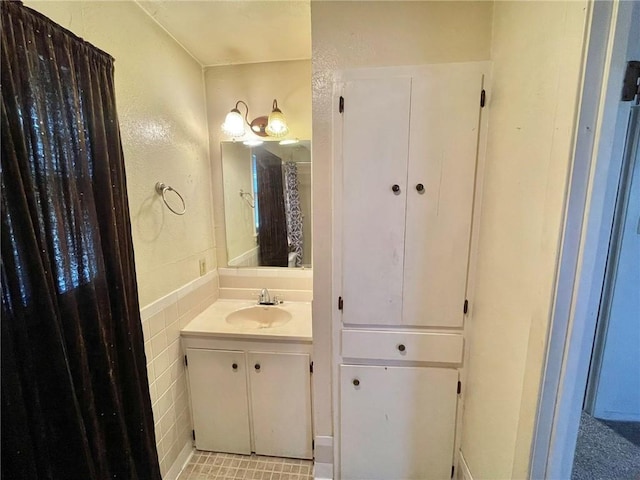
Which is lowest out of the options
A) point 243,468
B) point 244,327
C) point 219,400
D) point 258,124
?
point 243,468

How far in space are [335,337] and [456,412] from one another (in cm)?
67

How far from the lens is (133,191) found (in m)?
1.26

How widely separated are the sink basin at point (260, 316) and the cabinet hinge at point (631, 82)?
173 centimetres

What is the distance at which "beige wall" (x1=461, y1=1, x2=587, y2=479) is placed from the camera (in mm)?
764

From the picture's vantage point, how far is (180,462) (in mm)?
1580

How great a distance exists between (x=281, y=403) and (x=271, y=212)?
1.20 metres

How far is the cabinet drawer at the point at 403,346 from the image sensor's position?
4.20 feet

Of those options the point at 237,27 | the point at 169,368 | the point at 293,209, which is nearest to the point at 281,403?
the point at 169,368

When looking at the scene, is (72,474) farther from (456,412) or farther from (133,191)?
(456,412)

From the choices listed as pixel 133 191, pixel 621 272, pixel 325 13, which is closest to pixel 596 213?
pixel 325 13

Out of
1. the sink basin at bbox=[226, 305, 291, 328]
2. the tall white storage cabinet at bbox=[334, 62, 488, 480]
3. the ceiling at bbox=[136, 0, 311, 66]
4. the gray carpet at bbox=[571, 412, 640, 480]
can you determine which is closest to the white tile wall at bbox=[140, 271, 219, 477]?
the sink basin at bbox=[226, 305, 291, 328]

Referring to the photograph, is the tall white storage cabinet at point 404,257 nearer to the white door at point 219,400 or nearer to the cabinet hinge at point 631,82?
the cabinet hinge at point 631,82

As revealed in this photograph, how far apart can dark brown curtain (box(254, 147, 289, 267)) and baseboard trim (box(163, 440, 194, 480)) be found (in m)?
1.18

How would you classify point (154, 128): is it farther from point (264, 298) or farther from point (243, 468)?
point (243, 468)
